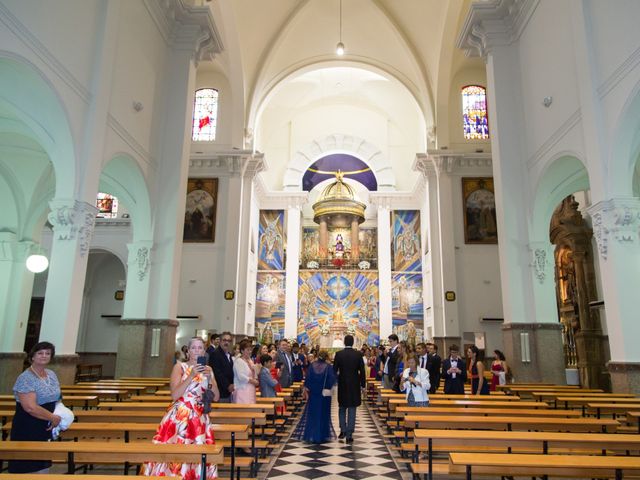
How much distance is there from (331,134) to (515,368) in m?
19.7

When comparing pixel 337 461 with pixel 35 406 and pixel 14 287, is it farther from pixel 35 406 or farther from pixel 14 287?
pixel 14 287

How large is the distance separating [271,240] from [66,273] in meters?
17.5

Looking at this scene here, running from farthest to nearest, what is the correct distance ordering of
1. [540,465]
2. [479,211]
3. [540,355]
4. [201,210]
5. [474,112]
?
[474,112] < [201,210] < [479,211] < [540,355] < [540,465]

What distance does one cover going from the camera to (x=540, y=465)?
312 cm

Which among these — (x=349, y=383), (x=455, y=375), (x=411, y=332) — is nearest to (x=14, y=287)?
(x=349, y=383)

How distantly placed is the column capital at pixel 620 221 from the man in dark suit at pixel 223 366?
610 centimetres

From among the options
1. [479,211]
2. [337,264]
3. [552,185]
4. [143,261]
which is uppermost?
[479,211]

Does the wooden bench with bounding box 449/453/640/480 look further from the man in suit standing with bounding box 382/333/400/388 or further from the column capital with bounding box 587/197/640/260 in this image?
the man in suit standing with bounding box 382/333/400/388

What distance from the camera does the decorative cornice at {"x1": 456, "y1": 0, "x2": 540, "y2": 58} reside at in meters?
11.6

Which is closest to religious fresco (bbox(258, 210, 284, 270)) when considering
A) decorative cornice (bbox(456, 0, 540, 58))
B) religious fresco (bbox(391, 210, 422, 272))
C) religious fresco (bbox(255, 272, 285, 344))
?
religious fresco (bbox(255, 272, 285, 344))

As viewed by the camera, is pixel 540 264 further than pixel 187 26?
No

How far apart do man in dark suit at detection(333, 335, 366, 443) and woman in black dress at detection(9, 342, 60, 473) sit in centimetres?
456

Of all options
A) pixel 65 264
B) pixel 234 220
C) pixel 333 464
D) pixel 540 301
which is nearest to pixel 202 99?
pixel 234 220

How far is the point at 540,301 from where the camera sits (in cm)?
1064
